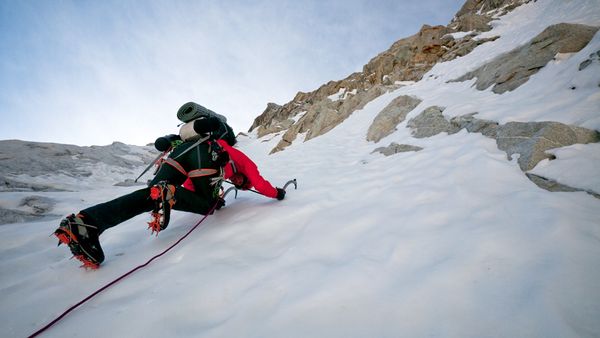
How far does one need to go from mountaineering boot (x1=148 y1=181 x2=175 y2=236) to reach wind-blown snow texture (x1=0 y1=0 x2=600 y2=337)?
0.37 m

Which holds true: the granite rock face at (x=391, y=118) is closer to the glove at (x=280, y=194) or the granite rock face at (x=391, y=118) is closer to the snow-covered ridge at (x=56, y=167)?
the glove at (x=280, y=194)

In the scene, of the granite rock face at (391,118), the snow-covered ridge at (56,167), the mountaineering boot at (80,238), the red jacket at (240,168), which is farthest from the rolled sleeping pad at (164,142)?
the snow-covered ridge at (56,167)

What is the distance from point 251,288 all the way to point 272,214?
4.36ft

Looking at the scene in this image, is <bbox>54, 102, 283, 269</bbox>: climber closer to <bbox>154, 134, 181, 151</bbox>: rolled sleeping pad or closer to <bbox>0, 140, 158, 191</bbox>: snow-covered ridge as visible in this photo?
<bbox>154, 134, 181, 151</bbox>: rolled sleeping pad

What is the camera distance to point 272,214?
120 inches

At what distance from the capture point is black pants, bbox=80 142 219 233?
2.27 meters

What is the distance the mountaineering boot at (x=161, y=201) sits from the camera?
239 centimetres

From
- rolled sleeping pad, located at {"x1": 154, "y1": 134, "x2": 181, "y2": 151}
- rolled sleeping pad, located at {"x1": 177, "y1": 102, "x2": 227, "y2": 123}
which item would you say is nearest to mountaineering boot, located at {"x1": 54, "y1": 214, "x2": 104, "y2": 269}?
rolled sleeping pad, located at {"x1": 154, "y1": 134, "x2": 181, "y2": 151}

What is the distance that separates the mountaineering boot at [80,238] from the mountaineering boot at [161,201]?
17.7 inches

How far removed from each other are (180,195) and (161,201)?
207 mm

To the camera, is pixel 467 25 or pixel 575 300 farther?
pixel 467 25

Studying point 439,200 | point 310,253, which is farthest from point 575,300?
point 310,253

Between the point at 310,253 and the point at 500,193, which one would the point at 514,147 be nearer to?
the point at 500,193

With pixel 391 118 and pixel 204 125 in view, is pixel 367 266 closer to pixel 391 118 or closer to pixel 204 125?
pixel 204 125
